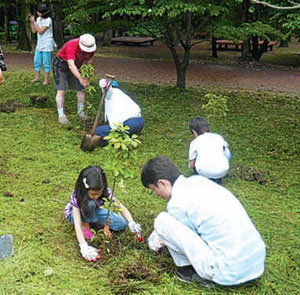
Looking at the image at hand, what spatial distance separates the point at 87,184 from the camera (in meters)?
3.23

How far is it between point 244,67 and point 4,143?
32.3ft

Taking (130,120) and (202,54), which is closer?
(130,120)

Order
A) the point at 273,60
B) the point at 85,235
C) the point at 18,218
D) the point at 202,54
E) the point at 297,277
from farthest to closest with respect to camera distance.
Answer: the point at 202,54, the point at 273,60, the point at 18,218, the point at 85,235, the point at 297,277

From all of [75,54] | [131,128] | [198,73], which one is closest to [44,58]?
[75,54]

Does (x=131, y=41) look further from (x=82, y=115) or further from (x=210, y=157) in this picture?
(x=210, y=157)

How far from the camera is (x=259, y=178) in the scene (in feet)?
16.7

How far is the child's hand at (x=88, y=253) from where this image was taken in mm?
3281

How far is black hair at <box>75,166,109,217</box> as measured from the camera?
3.22 meters

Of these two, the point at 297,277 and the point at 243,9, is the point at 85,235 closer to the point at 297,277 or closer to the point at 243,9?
the point at 297,277

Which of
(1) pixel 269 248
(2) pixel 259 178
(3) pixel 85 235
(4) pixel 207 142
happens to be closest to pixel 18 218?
(3) pixel 85 235

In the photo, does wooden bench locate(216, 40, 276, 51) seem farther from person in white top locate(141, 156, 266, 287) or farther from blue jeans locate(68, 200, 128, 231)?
person in white top locate(141, 156, 266, 287)

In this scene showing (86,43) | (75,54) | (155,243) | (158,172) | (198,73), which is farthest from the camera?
(198,73)

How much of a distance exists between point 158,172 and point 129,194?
1.52 m

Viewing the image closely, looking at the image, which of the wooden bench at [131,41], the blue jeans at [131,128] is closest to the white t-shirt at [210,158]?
the blue jeans at [131,128]
